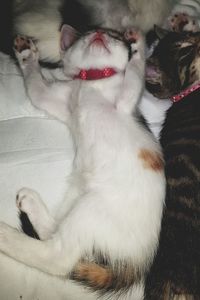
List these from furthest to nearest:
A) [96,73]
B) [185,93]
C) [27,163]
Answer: [185,93], [96,73], [27,163]

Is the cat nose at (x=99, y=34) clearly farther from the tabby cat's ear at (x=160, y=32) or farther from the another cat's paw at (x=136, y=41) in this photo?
the tabby cat's ear at (x=160, y=32)

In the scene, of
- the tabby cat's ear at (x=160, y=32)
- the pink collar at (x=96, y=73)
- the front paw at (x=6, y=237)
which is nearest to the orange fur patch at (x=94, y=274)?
the front paw at (x=6, y=237)

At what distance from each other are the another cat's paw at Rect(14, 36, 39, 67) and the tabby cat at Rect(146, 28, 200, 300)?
0.52 m

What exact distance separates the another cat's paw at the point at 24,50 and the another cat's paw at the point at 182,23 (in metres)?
0.67

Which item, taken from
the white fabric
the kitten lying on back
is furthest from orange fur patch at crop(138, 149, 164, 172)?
the white fabric

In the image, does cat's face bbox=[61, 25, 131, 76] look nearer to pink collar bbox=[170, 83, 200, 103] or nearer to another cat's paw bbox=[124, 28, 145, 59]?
another cat's paw bbox=[124, 28, 145, 59]

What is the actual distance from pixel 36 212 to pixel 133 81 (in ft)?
2.06

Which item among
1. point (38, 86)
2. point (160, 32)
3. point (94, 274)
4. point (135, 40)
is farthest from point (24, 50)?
point (94, 274)

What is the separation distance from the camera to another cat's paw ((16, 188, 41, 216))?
1.67 m

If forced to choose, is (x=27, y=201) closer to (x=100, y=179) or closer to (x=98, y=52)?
(x=100, y=179)

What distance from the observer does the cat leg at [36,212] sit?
1669mm

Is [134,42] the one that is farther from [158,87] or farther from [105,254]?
[105,254]

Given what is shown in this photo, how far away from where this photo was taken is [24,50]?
6.30 ft

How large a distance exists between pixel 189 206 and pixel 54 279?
0.54 m
